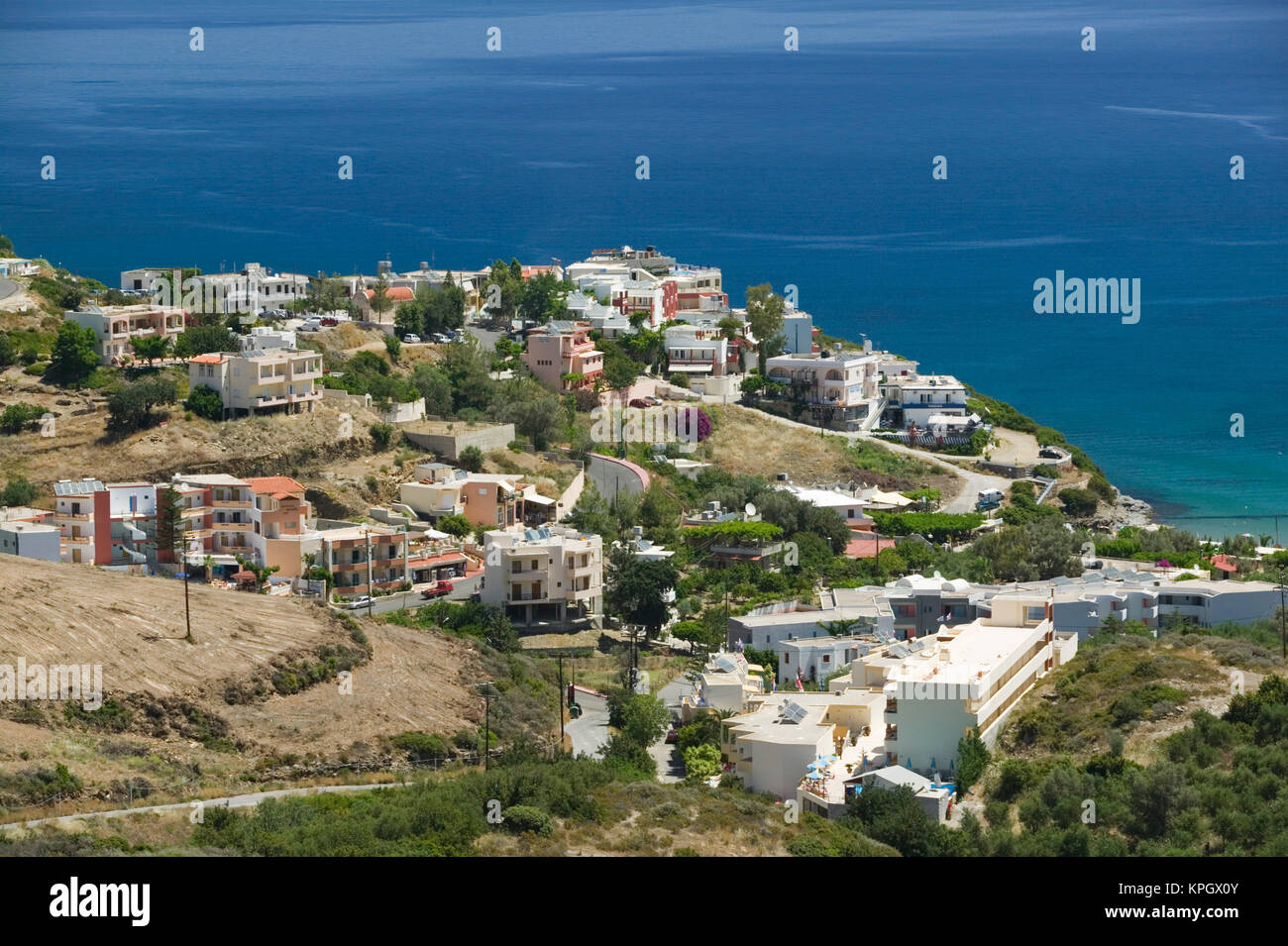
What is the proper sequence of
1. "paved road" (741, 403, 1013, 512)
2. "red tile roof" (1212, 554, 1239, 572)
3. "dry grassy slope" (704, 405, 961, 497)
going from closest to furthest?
"red tile roof" (1212, 554, 1239, 572) → "paved road" (741, 403, 1013, 512) → "dry grassy slope" (704, 405, 961, 497)

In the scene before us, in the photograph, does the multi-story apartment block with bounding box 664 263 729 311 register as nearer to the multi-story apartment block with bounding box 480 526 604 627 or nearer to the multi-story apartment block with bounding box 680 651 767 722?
the multi-story apartment block with bounding box 480 526 604 627

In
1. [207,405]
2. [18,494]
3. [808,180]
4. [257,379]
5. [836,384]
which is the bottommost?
[18,494]

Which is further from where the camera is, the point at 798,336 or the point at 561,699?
the point at 798,336

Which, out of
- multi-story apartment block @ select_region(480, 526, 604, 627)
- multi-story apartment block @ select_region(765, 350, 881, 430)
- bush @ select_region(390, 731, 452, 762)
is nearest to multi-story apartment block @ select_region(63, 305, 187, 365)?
multi-story apartment block @ select_region(480, 526, 604, 627)

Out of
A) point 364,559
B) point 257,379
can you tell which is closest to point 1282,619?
point 364,559

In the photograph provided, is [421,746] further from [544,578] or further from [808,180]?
[808,180]

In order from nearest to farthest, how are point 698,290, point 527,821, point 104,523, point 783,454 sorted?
point 527,821, point 104,523, point 783,454, point 698,290
